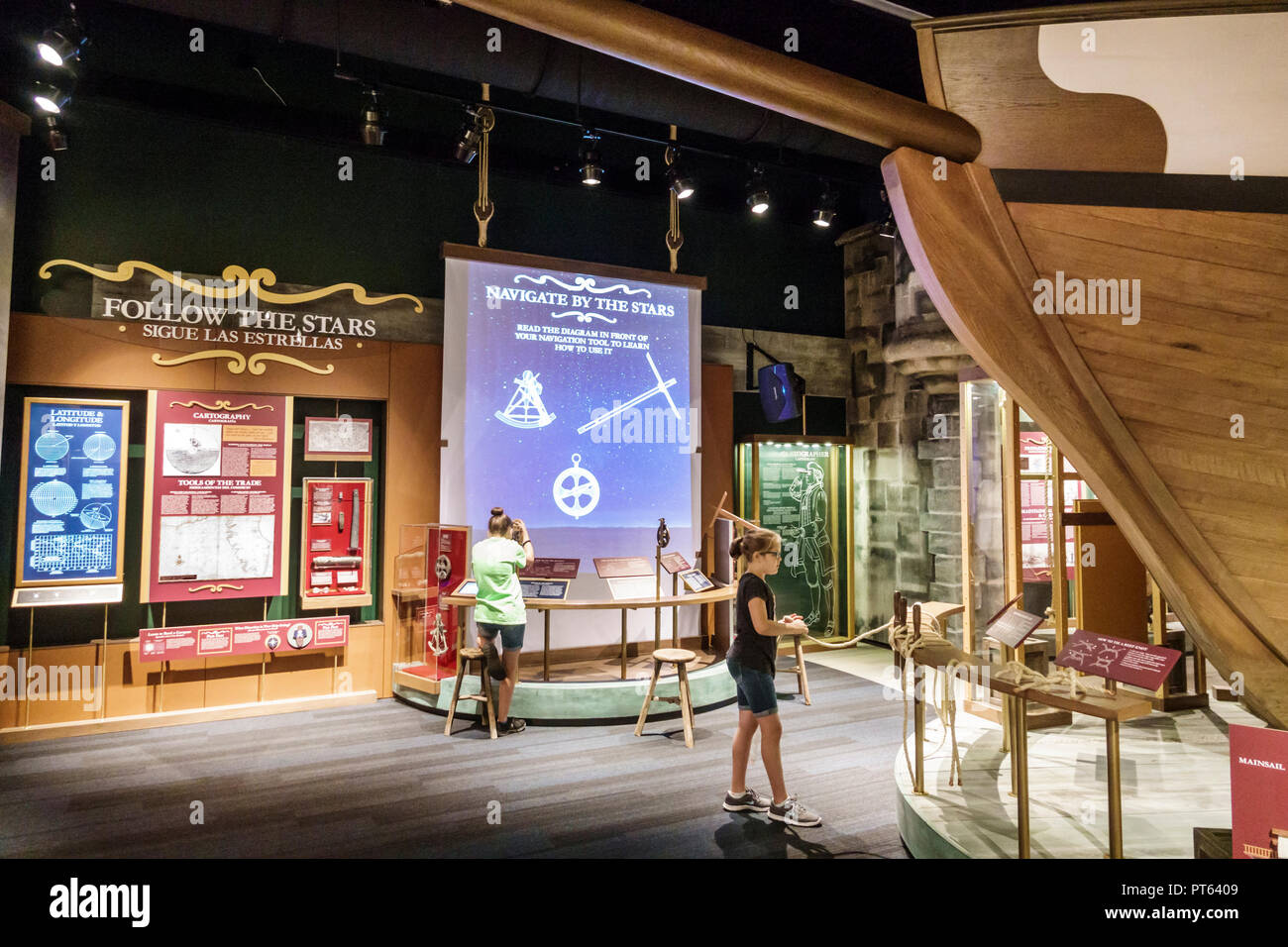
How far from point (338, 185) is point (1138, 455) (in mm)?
5856

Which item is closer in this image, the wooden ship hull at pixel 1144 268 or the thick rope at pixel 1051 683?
the wooden ship hull at pixel 1144 268

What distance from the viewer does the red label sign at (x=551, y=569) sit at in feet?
17.4

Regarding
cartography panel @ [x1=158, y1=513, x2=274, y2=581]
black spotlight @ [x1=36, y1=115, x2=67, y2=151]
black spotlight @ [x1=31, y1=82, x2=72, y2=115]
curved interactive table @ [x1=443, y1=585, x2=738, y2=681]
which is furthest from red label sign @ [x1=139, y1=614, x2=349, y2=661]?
black spotlight @ [x1=31, y1=82, x2=72, y2=115]

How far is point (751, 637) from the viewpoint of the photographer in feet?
11.0

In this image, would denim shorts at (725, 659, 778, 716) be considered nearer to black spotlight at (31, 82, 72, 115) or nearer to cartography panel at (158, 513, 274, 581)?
cartography panel at (158, 513, 274, 581)

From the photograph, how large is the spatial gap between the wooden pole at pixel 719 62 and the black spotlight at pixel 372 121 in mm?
3633

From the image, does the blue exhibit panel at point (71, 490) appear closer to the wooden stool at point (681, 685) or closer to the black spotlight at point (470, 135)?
the black spotlight at point (470, 135)

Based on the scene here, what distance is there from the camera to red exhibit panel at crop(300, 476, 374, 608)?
5.43 metres

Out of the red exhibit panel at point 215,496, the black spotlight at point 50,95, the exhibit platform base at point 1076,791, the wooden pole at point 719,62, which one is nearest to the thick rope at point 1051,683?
the exhibit platform base at point 1076,791

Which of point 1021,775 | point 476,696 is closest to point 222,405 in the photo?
point 476,696

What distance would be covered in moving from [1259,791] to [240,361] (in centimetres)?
607

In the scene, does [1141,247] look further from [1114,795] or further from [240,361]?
[240,361]

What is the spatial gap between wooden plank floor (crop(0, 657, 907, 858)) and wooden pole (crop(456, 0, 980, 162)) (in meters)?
2.84
